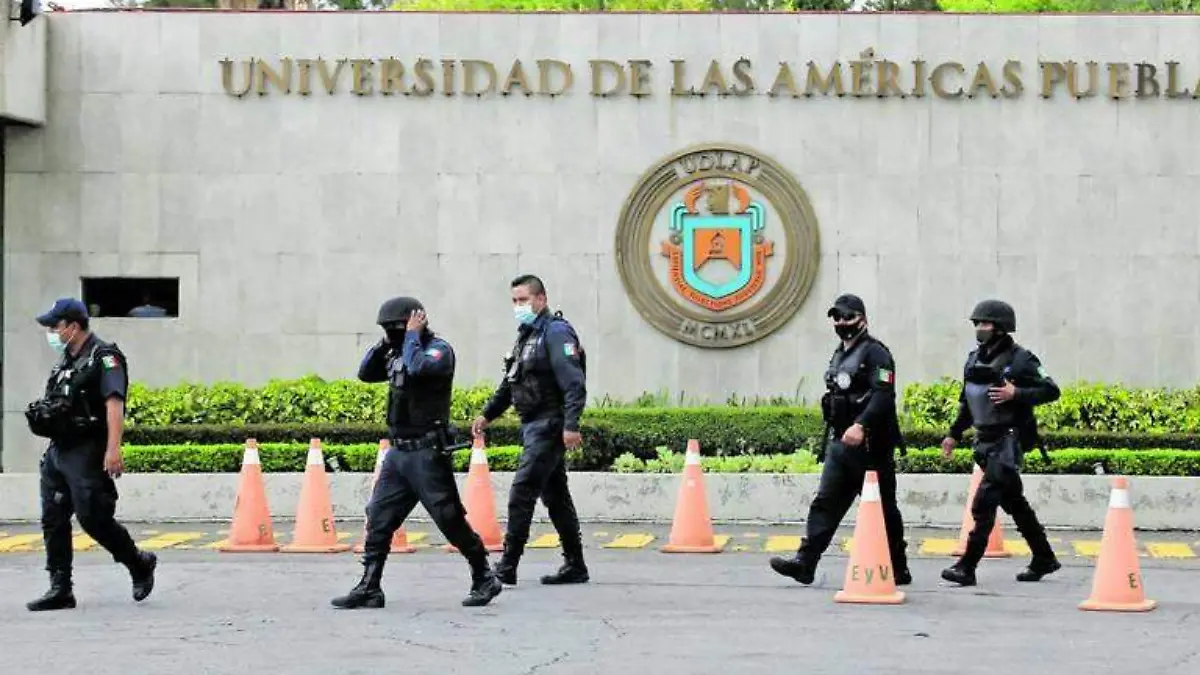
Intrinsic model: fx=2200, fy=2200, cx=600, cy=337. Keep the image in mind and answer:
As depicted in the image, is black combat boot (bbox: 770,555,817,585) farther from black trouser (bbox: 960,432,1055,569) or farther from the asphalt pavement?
black trouser (bbox: 960,432,1055,569)

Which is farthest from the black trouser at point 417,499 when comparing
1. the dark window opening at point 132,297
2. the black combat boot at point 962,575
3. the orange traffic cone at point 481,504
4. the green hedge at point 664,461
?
the dark window opening at point 132,297

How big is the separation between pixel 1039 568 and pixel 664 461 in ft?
21.6

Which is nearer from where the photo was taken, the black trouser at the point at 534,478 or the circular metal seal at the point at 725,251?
the black trouser at the point at 534,478

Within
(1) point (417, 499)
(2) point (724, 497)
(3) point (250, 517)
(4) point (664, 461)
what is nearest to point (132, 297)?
(4) point (664, 461)

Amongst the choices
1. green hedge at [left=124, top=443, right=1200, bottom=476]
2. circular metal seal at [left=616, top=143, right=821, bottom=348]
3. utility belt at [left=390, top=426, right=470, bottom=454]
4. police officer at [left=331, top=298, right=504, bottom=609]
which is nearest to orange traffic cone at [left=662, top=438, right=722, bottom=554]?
green hedge at [left=124, top=443, right=1200, bottom=476]

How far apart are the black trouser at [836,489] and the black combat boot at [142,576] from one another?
13.4ft

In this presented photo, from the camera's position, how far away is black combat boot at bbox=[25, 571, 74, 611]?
13.0m

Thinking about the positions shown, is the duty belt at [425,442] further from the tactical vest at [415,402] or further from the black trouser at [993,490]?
the black trouser at [993,490]

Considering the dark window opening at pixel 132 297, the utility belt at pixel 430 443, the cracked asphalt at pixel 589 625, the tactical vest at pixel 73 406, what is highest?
the dark window opening at pixel 132 297

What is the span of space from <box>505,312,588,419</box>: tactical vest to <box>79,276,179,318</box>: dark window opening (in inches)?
449

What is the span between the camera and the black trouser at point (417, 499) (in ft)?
42.8

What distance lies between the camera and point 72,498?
43.1ft

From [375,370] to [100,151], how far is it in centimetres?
1241

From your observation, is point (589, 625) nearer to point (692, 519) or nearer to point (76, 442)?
point (76, 442)
